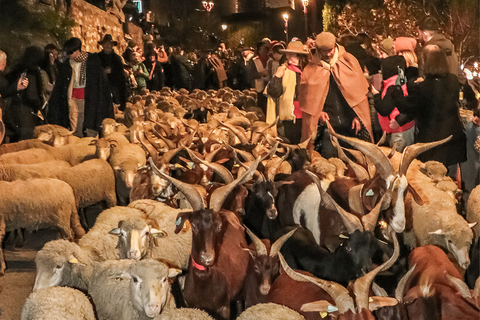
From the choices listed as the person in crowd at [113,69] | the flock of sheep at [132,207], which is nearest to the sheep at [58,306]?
the flock of sheep at [132,207]

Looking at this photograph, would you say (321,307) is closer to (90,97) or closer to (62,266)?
(62,266)

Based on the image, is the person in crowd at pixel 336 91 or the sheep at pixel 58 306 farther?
Answer: the person in crowd at pixel 336 91

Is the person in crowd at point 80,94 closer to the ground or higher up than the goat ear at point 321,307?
higher up

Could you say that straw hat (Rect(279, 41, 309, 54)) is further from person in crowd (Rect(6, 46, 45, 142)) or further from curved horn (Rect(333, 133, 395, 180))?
person in crowd (Rect(6, 46, 45, 142))

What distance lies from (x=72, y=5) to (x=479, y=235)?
1647 centimetres

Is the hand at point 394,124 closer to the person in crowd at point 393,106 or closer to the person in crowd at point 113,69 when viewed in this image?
the person in crowd at point 393,106

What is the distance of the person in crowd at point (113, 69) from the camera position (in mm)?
9609

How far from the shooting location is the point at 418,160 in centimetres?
609

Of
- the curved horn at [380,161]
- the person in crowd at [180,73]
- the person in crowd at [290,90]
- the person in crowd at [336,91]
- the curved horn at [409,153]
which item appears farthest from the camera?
the person in crowd at [180,73]

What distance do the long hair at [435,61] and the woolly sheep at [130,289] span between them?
3083 millimetres

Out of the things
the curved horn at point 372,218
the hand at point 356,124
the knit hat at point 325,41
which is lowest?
the curved horn at point 372,218

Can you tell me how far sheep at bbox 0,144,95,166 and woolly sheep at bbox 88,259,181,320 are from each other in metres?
4.35

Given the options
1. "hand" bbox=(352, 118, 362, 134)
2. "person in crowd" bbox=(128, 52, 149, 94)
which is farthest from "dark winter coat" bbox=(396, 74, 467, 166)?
"person in crowd" bbox=(128, 52, 149, 94)

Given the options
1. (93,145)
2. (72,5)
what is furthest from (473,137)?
(72,5)
